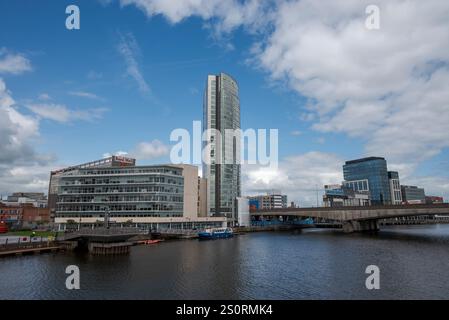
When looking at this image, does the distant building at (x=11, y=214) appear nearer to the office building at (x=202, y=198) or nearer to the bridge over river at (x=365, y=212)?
the office building at (x=202, y=198)

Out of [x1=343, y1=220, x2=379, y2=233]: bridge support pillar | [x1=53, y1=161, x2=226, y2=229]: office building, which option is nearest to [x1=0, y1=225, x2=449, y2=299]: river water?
[x1=53, y1=161, x2=226, y2=229]: office building

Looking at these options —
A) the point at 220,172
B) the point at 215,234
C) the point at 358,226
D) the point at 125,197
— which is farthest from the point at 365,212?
the point at 125,197

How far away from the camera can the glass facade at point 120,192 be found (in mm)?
122250

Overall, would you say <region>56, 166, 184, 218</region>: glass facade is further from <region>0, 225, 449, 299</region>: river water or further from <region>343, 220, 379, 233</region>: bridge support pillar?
<region>343, 220, 379, 233</region>: bridge support pillar

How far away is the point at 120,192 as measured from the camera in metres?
124

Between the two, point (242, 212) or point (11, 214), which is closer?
point (11, 214)

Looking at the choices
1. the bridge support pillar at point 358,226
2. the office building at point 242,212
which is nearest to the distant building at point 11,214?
the office building at point 242,212

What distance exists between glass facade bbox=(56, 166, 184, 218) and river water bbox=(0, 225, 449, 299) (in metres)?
55.1

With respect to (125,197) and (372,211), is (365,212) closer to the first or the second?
(372,211)

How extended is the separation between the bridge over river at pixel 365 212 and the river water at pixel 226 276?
51.7 metres

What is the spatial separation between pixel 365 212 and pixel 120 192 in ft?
319

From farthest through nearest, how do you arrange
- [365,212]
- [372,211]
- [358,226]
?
[358,226] → [365,212] → [372,211]
